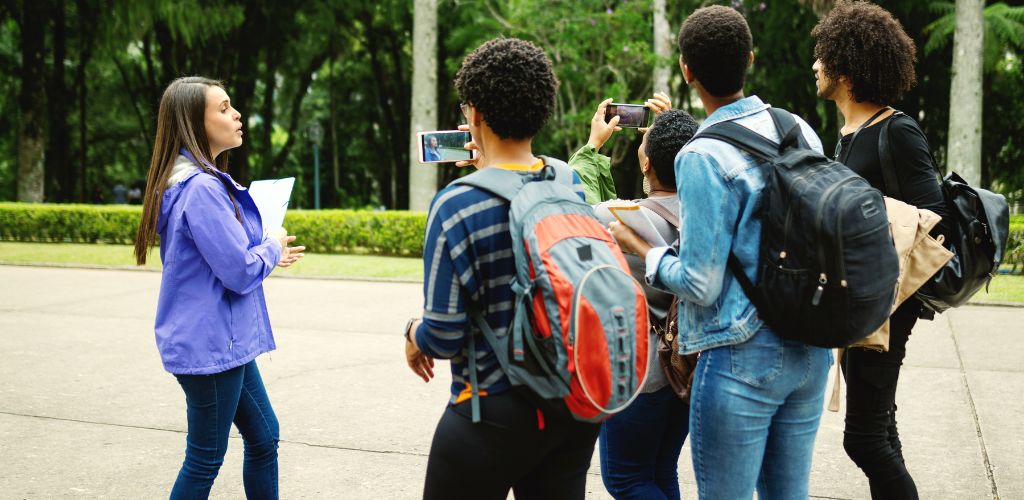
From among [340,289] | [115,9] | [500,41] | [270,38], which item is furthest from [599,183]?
[270,38]

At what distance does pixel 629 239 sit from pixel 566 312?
0.67 metres

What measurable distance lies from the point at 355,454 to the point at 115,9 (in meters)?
18.0

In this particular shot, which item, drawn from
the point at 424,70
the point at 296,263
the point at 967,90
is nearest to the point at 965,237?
the point at 296,263

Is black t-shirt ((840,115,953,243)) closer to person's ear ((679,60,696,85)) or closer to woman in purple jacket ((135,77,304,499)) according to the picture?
person's ear ((679,60,696,85))

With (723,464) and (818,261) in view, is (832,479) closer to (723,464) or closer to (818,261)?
(723,464)

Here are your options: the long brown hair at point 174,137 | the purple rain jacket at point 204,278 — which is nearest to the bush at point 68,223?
the long brown hair at point 174,137

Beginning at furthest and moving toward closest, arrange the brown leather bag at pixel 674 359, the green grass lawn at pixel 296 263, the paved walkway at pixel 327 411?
the green grass lawn at pixel 296 263 → the paved walkway at pixel 327 411 → the brown leather bag at pixel 674 359

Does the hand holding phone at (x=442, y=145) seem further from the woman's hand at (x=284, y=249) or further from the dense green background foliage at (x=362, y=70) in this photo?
the dense green background foliage at (x=362, y=70)

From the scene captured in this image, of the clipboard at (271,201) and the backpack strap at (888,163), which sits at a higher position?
the backpack strap at (888,163)

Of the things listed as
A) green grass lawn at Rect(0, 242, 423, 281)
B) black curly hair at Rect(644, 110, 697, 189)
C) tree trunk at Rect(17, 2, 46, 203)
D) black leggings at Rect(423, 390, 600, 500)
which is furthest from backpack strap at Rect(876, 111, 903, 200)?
tree trunk at Rect(17, 2, 46, 203)

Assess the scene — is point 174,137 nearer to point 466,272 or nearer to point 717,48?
point 466,272

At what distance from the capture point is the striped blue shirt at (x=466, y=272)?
2096mm

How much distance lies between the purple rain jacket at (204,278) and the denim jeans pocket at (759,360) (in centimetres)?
165

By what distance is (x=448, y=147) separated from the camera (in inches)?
112
